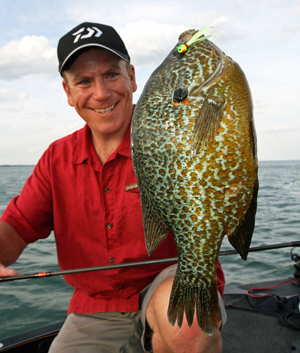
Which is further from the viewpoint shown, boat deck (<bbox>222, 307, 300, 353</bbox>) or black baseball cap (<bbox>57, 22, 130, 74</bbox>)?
boat deck (<bbox>222, 307, 300, 353</bbox>)

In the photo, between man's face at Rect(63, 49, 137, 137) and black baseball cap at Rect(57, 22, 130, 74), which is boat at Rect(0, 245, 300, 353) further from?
black baseball cap at Rect(57, 22, 130, 74)

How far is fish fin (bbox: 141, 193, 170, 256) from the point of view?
161 cm

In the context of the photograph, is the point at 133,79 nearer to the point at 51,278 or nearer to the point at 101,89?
the point at 101,89

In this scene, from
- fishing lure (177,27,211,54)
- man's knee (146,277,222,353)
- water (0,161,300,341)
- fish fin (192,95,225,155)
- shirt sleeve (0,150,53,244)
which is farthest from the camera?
water (0,161,300,341)

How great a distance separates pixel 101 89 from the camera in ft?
8.70

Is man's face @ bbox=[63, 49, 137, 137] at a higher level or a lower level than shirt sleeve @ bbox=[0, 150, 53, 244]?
higher

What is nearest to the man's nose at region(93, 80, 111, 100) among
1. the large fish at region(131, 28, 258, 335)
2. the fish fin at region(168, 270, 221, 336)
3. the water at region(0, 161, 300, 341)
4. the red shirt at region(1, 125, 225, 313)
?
the red shirt at region(1, 125, 225, 313)

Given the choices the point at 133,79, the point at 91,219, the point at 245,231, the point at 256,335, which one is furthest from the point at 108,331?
the point at 133,79

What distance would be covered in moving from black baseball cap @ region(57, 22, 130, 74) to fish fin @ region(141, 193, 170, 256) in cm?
150

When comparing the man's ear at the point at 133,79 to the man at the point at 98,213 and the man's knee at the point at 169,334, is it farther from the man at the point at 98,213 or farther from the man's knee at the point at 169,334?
the man's knee at the point at 169,334

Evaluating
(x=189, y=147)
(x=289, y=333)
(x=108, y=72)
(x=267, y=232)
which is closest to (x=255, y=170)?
(x=189, y=147)

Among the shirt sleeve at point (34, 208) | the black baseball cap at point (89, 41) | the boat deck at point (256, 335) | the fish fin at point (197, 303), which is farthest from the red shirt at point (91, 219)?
the boat deck at point (256, 335)

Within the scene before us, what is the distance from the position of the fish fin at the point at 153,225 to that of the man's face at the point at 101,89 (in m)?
1.26

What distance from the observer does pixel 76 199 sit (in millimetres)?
2852
